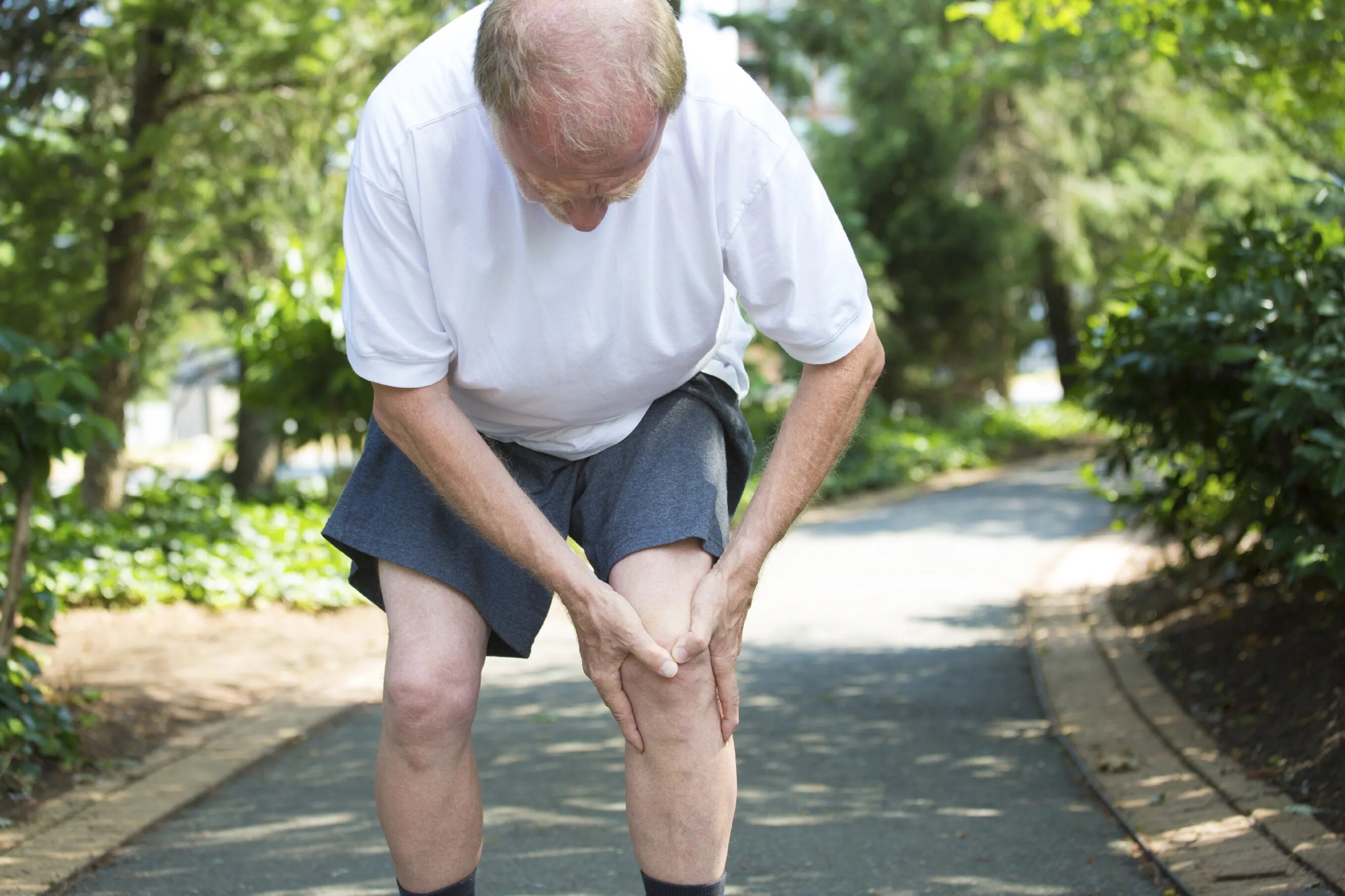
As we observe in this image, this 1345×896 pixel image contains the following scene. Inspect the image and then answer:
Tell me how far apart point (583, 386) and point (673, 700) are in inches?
20.4

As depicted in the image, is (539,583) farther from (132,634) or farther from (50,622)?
(132,634)

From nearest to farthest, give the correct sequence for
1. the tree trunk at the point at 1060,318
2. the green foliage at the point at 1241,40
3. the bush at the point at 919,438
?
the green foliage at the point at 1241,40
the bush at the point at 919,438
the tree trunk at the point at 1060,318

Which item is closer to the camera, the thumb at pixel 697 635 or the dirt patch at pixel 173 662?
the thumb at pixel 697 635

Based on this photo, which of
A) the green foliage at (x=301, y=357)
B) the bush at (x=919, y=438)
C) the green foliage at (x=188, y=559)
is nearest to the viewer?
the green foliage at (x=188, y=559)

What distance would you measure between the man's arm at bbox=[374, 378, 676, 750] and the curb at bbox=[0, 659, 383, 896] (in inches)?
63.6

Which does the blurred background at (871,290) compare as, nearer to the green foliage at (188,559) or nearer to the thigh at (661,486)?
the green foliage at (188,559)

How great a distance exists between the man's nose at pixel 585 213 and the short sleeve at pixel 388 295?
24 centimetres

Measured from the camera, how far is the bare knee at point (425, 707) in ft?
7.22

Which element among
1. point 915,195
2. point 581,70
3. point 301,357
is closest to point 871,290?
point 915,195

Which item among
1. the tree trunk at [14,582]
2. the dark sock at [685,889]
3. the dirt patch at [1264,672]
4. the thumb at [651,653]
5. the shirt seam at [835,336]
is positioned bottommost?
the dirt patch at [1264,672]

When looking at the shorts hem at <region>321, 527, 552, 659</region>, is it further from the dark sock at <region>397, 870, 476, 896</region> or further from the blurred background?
the blurred background

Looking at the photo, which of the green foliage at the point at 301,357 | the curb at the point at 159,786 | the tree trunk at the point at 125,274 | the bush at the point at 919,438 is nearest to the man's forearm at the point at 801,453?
the curb at the point at 159,786

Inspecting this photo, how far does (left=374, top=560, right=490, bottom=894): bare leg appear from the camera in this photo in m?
2.21

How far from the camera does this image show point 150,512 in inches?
356
